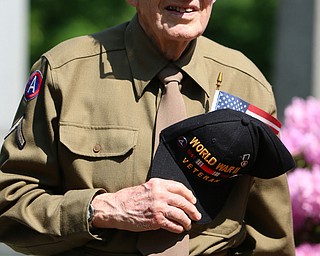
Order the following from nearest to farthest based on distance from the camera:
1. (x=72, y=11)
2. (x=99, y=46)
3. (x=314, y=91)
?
1. (x=99, y=46)
2. (x=314, y=91)
3. (x=72, y=11)

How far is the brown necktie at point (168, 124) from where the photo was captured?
14.9ft

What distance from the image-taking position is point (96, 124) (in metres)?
4.65

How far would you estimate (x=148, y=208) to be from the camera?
4.44m

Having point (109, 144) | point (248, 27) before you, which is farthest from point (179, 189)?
point (248, 27)

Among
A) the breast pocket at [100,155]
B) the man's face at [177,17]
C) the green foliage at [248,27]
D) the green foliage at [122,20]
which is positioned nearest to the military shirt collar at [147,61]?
the man's face at [177,17]

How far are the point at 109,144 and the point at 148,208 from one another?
0.32 metres

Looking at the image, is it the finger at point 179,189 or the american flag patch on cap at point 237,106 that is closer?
the finger at point 179,189

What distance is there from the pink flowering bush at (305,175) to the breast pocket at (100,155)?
1693mm

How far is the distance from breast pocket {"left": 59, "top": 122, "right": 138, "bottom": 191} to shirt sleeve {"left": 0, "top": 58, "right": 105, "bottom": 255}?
0.17ft

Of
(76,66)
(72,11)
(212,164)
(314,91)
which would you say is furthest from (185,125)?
(72,11)

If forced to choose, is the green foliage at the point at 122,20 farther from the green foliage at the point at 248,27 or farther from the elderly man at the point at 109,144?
the elderly man at the point at 109,144

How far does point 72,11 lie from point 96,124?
15010mm

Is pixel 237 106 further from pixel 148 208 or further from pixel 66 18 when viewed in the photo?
pixel 66 18

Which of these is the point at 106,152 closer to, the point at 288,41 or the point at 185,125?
the point at 185,125
